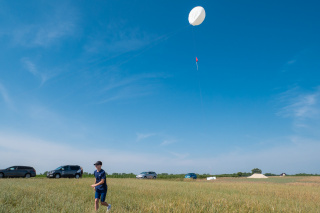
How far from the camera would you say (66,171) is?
3616cm

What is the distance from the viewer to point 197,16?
15.8m

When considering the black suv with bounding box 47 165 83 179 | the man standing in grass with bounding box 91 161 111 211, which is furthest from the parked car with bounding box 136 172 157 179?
the man standing in grass with bounding box 91 161 111 211

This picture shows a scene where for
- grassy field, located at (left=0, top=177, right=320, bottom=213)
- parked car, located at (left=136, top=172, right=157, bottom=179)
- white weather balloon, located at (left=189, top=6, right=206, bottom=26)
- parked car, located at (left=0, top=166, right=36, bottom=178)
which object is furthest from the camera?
parked car, located at (left=136, top=172, right=157, bottom=179)

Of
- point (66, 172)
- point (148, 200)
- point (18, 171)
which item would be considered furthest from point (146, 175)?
point (148, 200)

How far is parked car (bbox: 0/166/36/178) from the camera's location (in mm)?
35156

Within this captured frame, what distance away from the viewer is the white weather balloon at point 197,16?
15850mm

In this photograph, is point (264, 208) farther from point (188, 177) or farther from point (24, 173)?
point (188, 177)

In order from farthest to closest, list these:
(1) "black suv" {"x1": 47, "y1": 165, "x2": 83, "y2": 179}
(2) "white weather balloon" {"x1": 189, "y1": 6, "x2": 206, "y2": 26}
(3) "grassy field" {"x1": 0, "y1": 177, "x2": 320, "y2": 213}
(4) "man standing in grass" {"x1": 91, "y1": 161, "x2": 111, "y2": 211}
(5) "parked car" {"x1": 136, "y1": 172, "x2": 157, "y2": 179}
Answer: (5) "parked car" {"x1": 136, "y1": 172, "x2": 157, "y2": 179} < (1) "black suv" {"x1": 47, "y1": 165, "x2": 83, "y2": 179} < (2) "white weather balloon" {"x1": 189, "y1": 6, "x2": 206, "y2": 26} < (3) "grassy field" {"x1": 0, "y1": 177, "x2": 320, "y2": 213} < (4) "man standing in grass" {"x1": 91, "y1": 161, "x2": 111, "y2": 211}

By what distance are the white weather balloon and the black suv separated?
29680mm

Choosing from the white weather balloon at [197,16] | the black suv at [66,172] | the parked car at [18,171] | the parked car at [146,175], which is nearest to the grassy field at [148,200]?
the white weather balloon at [197,16]

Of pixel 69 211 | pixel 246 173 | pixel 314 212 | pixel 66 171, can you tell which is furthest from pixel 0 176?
pixel 246 173

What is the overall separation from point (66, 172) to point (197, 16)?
30654 mm

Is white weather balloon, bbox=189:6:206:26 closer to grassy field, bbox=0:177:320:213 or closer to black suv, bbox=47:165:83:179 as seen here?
grassy field, bbox=0:177:320:213

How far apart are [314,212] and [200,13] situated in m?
12.7
